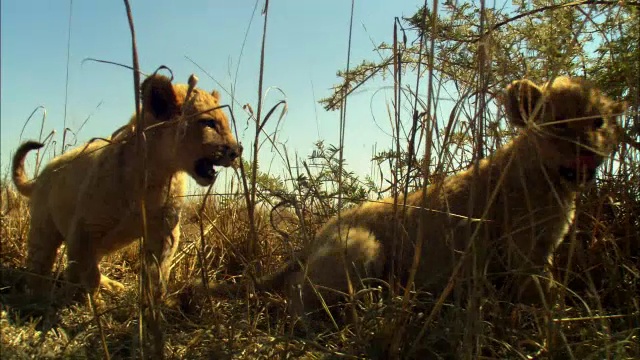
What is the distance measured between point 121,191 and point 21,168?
1720 millimetres

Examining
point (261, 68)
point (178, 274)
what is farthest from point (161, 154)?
point (261, 68)

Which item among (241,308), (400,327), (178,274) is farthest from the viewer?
(178,274)

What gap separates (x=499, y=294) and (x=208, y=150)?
102 inches

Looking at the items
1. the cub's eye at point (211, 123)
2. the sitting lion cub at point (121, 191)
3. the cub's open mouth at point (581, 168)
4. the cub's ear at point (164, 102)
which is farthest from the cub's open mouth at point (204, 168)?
the cub's open mouth at point (581, 168)

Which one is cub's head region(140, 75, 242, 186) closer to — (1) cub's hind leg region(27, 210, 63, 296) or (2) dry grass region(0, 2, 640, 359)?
(1) cub's hind leg region(27, 210, 63, 296)

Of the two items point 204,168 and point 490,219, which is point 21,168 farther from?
point 490,219

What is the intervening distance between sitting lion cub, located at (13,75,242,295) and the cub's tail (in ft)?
1.38

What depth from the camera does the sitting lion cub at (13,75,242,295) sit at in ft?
13.1

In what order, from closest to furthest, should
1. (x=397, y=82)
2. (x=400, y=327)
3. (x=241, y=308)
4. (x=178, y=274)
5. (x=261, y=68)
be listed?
(x=400, y=327) < (x=261, y=68) < (x=397, y=82) < (x=241, y=308) < (x=178, y=274)

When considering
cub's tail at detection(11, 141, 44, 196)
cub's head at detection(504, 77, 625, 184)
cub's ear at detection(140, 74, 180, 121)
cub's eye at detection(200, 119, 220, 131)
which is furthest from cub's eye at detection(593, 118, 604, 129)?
cub's tail at detection(11, 141, 44, 196)

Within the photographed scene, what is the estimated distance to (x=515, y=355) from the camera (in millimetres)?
2277

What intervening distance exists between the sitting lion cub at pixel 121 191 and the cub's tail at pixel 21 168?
0.42m

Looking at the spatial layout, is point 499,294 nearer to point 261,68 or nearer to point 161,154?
point 261,68

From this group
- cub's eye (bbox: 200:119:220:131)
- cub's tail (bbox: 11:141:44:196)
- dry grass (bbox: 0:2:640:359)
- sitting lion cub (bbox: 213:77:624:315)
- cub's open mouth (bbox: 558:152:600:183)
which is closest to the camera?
dry grass (bbox: 0:2:640:359)
